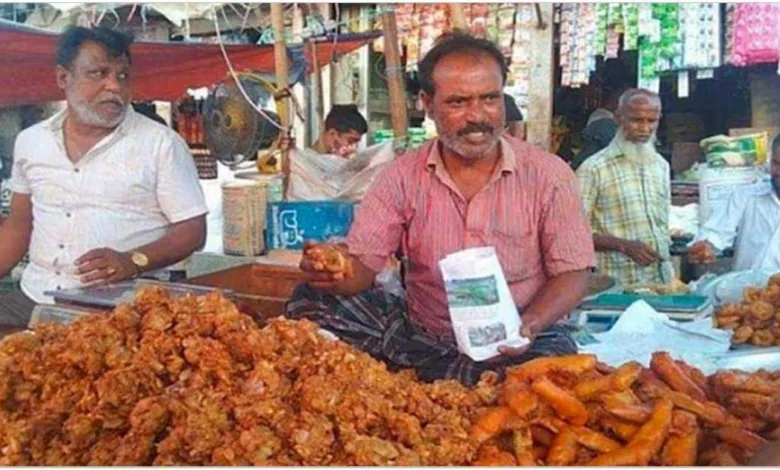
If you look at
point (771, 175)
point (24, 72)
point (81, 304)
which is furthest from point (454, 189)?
point (24, 72)

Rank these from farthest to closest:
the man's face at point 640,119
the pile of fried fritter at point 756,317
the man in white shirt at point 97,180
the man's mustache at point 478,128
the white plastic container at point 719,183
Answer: the white plastic container at point 719,183, the man's face at point 640,119, the pile of fried fritter at point 756,317, the man in white shirt at point 97,180, the man's mustache at point 478,128

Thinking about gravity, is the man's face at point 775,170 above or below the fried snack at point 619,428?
above

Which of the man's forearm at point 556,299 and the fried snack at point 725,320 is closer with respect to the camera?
the man's forearm at point 556,299

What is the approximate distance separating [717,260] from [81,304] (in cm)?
319

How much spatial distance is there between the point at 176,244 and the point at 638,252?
2.16 metres

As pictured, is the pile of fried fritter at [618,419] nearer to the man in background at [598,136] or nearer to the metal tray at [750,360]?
the metal tray at [750,360]

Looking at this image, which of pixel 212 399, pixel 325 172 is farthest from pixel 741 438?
pixel 325 172

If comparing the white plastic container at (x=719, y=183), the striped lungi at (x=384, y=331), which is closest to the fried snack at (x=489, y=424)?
the striped lungi at (x=384, y=331)

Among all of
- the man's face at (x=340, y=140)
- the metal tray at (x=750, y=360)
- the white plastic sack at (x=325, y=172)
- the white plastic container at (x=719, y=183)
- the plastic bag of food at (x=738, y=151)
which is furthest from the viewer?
the man's face at (x=340, y=140)

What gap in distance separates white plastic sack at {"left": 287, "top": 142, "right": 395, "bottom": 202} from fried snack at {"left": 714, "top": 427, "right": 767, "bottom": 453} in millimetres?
2945

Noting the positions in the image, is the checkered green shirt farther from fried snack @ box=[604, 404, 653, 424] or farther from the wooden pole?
Answer: fried snack @ box=[604, 404, 653, 424]

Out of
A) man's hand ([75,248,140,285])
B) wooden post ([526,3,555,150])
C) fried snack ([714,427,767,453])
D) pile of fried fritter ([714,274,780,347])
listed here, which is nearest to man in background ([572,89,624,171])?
wooden post ([526,3,555,150])

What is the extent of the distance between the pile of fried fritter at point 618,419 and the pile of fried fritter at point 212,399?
0.08 metres

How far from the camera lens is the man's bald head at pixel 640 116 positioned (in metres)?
4.11
